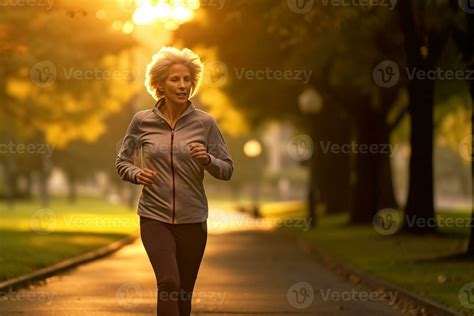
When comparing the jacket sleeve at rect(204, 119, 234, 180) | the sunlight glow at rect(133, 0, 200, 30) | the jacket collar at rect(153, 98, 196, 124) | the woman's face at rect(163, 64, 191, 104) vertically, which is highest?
the sunlight glow at rect(133, 0, 200, 30)

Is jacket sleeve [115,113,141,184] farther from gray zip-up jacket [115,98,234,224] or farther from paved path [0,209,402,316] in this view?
paved path [0,209,402,316]

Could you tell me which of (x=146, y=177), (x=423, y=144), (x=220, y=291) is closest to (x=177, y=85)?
(x=146, y=177)

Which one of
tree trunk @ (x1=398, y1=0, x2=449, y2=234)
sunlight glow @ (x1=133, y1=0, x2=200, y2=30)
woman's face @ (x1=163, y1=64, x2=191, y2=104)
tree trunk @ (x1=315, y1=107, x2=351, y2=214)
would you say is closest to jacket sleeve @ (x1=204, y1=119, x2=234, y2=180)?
woman's face @ (x1=163, y1=64, x2=191, y2=104)

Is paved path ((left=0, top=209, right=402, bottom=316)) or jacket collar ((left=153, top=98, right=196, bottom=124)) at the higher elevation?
jacket collar ((left=153, top=98, right=196, bottom=124))

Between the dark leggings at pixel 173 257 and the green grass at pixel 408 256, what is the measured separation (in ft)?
16.9

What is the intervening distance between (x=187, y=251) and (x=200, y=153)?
2.29 feet

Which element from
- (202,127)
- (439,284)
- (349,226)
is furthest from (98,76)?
(202,127)

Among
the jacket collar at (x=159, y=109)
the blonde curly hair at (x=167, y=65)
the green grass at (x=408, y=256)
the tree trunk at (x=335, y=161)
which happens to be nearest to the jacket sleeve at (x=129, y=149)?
the jacket collar at (x=159, y=109)

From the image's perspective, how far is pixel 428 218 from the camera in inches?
1056

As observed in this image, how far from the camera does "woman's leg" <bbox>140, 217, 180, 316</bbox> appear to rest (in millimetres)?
7527

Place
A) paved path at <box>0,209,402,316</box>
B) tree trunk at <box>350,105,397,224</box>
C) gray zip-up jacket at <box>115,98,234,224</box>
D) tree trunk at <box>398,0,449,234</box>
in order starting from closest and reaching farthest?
1. gray zip-up jacket at <box>115,98,234,224</box>
2. paved path at <box>0,209,402,316</box>
3. tree trunk at <box>398,0,449,234</box>
4. tree trunk at <box>350,105,397,224</box>

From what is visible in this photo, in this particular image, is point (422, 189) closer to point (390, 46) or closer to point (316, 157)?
point (390, 46)

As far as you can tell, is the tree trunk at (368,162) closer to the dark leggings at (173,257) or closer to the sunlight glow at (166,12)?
the sunlight glow at (166,12)

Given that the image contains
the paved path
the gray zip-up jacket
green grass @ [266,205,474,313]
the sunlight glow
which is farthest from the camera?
the sunlight glow
